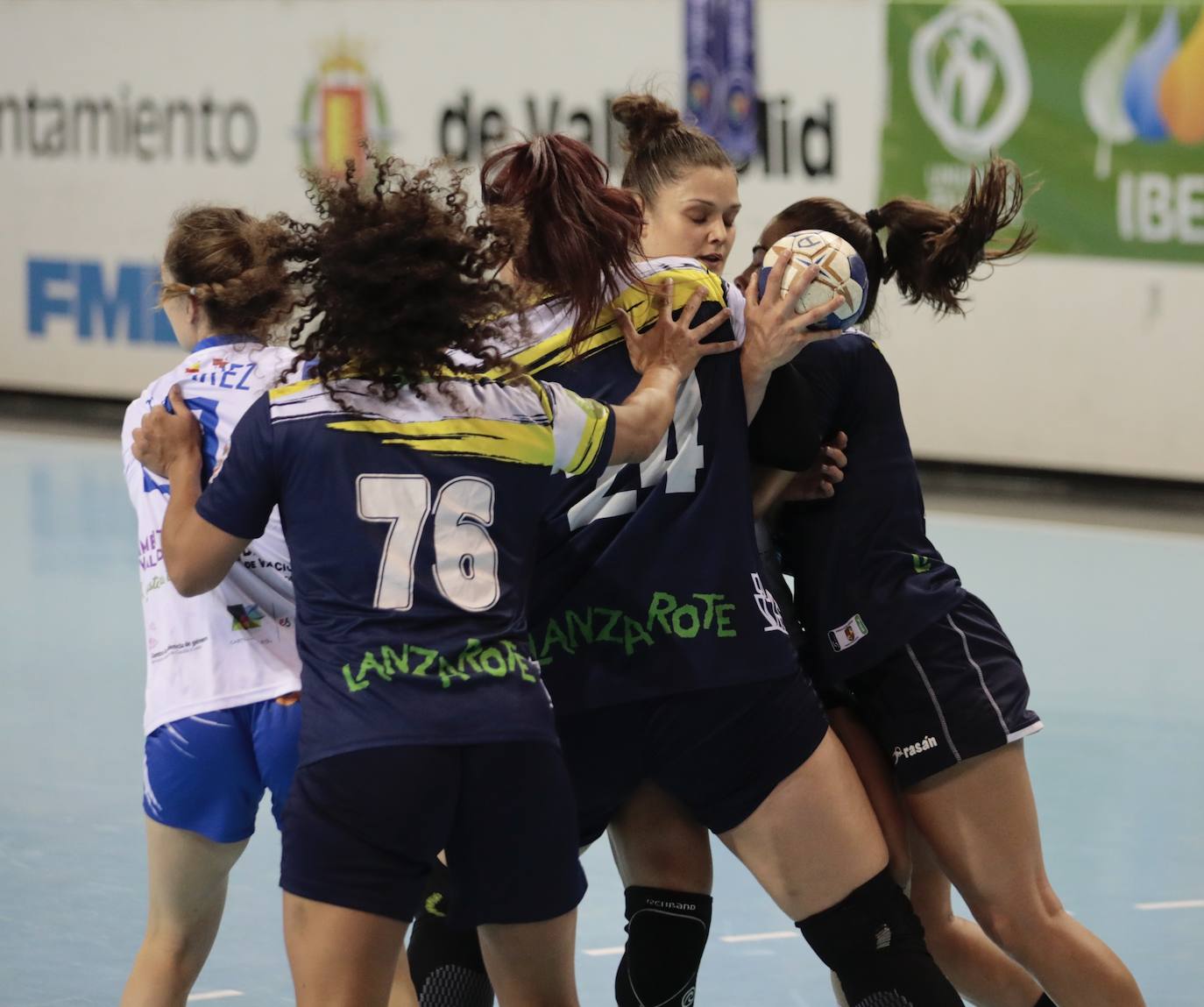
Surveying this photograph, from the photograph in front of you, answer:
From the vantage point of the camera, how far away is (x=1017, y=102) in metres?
10.4

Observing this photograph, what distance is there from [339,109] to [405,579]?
10.7 m

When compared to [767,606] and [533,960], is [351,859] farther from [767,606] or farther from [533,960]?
[767,606]

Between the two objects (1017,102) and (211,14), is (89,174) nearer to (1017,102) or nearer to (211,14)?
(211,14)

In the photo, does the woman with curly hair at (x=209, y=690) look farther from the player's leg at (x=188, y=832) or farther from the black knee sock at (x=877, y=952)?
the black knee sock at (x=877, y=952)

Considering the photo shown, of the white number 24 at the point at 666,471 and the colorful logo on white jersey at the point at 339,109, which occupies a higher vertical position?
the colorful logo on white jersey at the point at 339,109

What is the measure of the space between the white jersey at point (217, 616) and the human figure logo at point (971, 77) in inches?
323

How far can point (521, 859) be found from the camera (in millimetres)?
2445

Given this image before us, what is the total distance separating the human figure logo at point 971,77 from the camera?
34.2 feet

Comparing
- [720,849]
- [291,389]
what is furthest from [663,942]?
[720,849]

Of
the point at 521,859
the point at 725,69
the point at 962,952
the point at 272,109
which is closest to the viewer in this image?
the point at 521,859

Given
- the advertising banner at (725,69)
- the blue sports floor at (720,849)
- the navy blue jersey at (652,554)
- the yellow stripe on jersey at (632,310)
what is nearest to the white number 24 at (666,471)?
the navy blue jersey at (652,554)

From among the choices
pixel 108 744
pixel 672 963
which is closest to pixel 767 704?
pixel 672 963

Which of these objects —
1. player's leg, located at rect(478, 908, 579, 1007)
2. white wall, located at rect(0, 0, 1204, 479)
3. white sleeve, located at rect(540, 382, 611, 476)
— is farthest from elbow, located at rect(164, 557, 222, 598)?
white wall, located at rect(0, 0, 1204, 479)

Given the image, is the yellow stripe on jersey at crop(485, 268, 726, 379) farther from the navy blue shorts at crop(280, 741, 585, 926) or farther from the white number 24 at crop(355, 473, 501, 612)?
the navy blue shorts at crop(280, 741, 585, 926)
